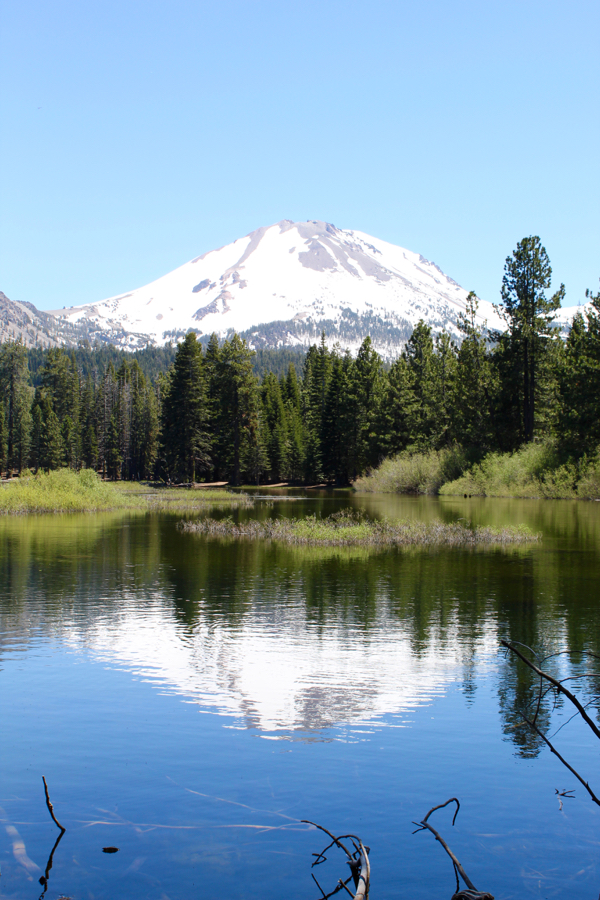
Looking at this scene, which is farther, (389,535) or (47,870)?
(389,535)

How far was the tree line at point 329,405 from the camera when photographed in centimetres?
6306

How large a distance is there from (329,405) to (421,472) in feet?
114

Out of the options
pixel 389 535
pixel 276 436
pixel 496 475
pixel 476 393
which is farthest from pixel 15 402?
pixel 389 535

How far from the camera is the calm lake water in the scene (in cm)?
580

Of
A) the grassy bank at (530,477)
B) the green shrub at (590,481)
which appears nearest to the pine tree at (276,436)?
the grassy bank at (530,477)

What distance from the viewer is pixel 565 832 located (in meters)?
6.34

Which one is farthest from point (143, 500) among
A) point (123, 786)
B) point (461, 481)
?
point (123, 786)

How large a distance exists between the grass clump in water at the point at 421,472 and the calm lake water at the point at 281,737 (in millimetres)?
47419

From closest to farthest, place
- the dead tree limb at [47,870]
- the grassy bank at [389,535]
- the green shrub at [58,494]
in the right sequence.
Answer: the dead tree limb at [47,870] → the grassy bank at [389,535] → the green shrub at [58,494]

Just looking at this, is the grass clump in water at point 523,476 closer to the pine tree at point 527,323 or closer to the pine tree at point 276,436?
the pine tree at point 527,323

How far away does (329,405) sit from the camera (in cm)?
10200

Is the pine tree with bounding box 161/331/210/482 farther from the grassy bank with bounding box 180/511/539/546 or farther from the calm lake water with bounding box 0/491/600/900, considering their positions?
the calm lake water with bounding box 0/491/600/900

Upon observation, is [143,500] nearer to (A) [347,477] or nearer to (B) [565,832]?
(A) [347,477]

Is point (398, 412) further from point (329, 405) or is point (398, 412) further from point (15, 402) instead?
point (15, 402)
